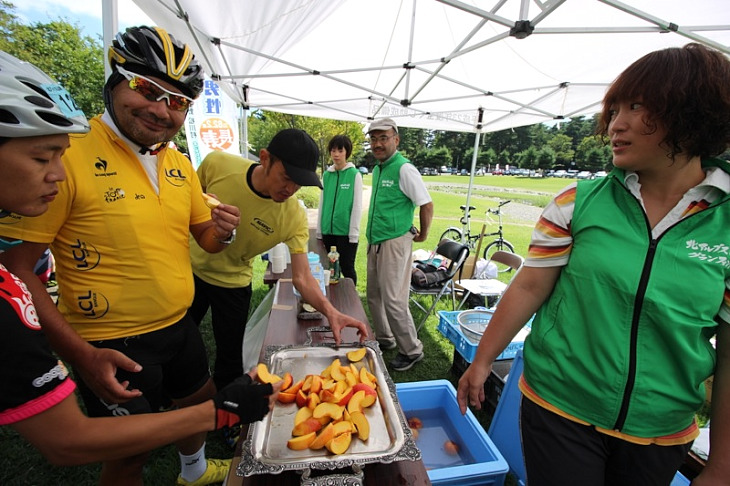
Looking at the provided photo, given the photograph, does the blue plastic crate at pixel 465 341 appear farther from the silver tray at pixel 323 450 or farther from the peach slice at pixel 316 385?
the peach slice at pixel 316 385

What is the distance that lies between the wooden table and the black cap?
A: 88 centimetres

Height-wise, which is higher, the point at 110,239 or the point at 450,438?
the point at 110,239

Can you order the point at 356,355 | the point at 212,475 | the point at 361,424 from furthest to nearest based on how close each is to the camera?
the point at 212,475
the point at 356,355
the point at 361,424

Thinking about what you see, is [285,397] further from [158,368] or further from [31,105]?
[31,105]

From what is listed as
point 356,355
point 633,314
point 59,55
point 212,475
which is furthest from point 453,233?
point 59,55

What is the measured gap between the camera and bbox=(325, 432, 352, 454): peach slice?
1.09 metres

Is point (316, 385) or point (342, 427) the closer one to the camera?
point (342, 427)

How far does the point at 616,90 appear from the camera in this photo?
1.12 metres

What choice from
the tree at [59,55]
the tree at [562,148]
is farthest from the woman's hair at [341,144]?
the tree at [562,148]

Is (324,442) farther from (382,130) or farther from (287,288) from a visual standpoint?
(382,130)

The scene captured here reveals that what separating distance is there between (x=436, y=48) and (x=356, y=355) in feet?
15.2

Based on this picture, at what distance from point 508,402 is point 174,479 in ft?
7.52

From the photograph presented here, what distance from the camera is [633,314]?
1072 millimetres

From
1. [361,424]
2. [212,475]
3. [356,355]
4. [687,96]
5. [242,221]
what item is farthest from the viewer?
[242,221]
